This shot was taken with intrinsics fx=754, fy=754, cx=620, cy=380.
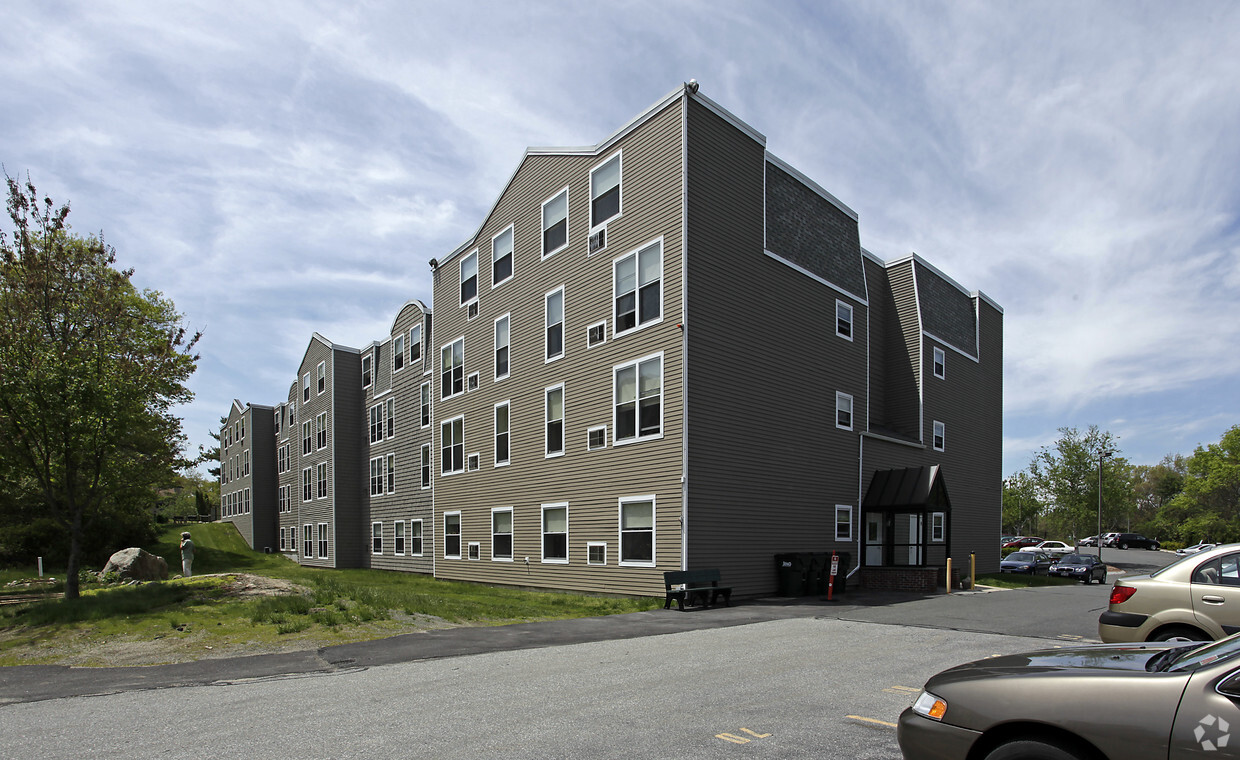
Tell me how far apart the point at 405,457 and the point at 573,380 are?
17127 millimetres

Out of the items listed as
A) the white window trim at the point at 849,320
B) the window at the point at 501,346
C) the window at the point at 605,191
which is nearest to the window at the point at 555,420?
the window at the point at 501,346

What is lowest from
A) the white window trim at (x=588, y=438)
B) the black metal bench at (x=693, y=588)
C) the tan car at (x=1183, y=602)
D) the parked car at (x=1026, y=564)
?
the parked car at (x=1026, y=564)

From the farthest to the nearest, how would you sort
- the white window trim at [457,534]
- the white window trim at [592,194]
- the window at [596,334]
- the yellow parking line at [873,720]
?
the white window trim at [457,534]
the window at [596,334]
the white window trim at [592,194]
the yellow parking line at [873,720]

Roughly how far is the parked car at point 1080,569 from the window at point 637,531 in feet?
69.3

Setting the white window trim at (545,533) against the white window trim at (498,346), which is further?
the white window trim at (498,346)

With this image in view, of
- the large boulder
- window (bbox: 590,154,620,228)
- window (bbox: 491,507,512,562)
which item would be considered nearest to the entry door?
window (bbox: 491,507,512,562)

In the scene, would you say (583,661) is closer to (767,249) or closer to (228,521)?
(767,249)

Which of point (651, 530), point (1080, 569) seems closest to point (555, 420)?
point (651, 530)

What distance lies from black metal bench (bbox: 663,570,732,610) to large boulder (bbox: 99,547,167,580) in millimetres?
17954

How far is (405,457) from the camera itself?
37.0 meters

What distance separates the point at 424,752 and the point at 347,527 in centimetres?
3833

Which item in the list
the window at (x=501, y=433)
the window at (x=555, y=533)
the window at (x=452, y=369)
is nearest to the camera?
the window at (x=555, y=533)

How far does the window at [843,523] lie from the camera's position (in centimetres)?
2344

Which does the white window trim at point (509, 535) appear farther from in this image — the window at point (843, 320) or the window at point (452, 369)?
the window at point (843, 320)
